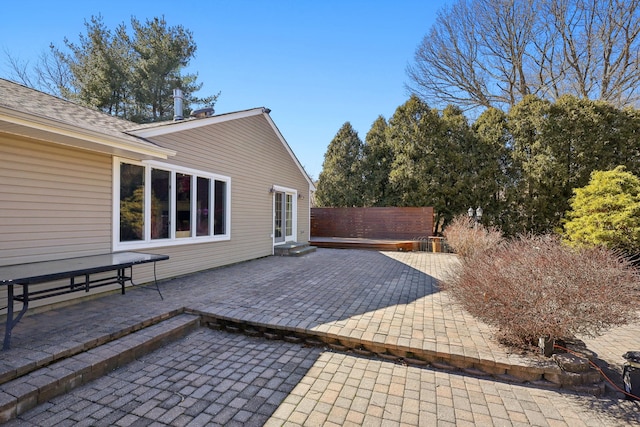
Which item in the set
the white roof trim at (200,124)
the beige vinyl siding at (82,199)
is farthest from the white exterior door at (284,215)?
the beige vinyl siding at (82,199)

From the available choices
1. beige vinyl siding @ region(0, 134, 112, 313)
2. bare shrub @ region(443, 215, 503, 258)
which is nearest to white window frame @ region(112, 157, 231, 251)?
beige vinyl siding @ region(0, 134, 112, 313)

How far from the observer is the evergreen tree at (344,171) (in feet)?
51.9

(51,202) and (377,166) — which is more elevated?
(377,166)

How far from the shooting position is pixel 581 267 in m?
3.13

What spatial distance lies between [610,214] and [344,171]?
34.7 ft

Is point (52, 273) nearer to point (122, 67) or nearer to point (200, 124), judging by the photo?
point (200, 124)

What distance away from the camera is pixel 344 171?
15984mm

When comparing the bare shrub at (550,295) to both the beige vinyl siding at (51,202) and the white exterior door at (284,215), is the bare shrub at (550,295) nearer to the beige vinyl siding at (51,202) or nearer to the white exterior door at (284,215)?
the beige vinyl siding at (51,202)

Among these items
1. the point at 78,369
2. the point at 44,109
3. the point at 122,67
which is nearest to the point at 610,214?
the point at 78,369

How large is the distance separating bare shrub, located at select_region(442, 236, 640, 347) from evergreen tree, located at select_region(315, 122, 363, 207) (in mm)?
12277

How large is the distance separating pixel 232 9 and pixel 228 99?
8.19 meters

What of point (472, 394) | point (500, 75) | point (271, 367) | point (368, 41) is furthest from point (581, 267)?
point (500, 75)

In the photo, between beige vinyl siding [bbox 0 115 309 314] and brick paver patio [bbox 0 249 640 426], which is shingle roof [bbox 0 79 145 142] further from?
brick paver patio [bbox 0 249 640 426]

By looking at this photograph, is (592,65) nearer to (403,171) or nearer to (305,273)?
(403,171)
